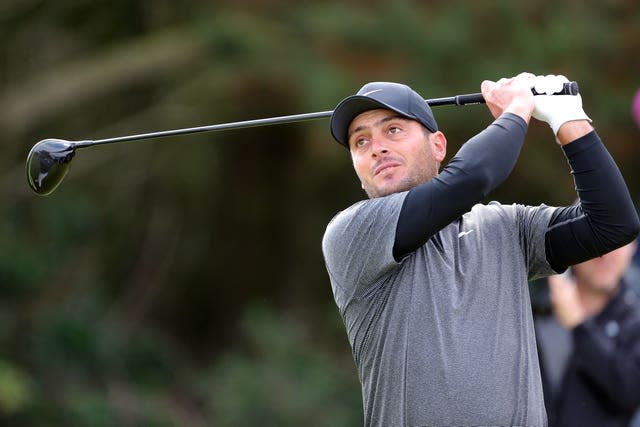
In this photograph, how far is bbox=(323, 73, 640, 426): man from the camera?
2529 millimetres

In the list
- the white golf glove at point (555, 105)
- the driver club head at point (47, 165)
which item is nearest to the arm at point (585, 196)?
the white golf glove at point (555, 105)

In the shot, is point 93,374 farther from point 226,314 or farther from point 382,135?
point 382,135

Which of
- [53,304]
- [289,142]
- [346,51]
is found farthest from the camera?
[289,142]

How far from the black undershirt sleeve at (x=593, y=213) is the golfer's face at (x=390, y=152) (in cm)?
36

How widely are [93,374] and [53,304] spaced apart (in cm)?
66

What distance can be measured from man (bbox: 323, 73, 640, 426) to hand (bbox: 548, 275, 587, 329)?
131cm

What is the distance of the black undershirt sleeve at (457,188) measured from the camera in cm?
257

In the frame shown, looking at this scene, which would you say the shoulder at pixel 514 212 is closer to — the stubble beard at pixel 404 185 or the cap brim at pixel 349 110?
the stubble beard at pixel 404 185

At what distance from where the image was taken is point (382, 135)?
288cm

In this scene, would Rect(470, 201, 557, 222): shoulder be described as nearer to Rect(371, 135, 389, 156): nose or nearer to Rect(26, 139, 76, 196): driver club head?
Rect(371, 135, 389, 156): nose

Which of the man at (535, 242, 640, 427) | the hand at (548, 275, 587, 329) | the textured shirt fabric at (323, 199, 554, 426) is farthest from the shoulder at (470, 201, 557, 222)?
the hand at (548, 275, 587, 329)

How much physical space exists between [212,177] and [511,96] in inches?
332

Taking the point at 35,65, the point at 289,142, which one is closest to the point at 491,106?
the point at 289,142

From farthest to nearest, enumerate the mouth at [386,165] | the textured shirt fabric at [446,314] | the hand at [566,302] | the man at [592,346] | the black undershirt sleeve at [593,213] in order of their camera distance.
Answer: the hand at [566,302] → the man at [592,346] → the mouth at [386,165] → the black undershirt sleeve at [593,213] → the textured shirt fabric at [446,314]
